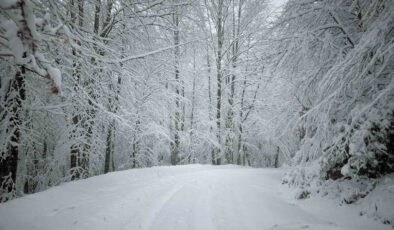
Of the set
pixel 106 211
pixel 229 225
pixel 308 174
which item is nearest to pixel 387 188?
pixel 308 174

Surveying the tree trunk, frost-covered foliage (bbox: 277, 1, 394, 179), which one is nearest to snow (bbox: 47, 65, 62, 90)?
frost-covered foliage (bbox: 277, 1, 394, 179)

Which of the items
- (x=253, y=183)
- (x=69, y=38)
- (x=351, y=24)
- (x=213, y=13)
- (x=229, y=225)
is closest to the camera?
(x=69, y=38)

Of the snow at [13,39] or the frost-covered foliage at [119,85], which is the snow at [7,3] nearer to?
the frost-covered foliage at [119,85]

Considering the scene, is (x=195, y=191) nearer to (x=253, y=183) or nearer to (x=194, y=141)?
(x=253, y=183)

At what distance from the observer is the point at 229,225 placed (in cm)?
509

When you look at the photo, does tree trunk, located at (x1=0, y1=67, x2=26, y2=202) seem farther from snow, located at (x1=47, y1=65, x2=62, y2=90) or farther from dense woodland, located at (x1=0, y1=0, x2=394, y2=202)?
snow, located at (x1=47, y1=65, x2=62, y2=90)

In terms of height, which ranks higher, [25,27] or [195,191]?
[25,27]

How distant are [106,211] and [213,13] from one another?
1806 cm

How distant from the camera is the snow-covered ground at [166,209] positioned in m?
4.67

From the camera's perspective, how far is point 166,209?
5859 mm

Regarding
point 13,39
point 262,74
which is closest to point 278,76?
point 262,74

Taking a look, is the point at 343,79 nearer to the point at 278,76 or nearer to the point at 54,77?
the point at 278,76

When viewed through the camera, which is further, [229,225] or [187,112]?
[187,112]

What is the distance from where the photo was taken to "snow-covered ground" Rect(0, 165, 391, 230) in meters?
4.67
